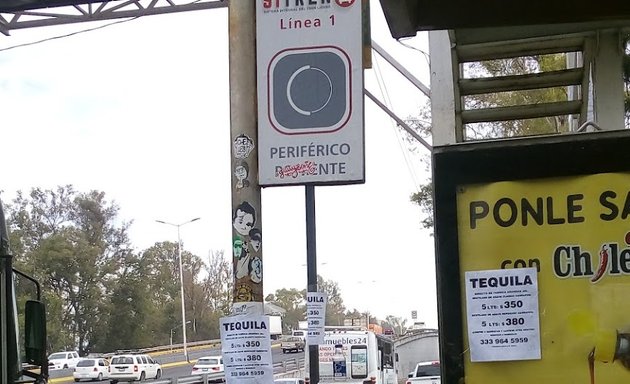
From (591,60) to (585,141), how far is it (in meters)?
3.88

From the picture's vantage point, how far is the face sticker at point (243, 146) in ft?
14.9

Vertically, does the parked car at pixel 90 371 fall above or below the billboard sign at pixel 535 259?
below

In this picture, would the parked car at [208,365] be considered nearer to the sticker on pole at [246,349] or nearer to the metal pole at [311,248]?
the metal pole at [311,248]

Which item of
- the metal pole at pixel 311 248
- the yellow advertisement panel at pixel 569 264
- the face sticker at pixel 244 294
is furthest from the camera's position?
the metal pole at pixel 311 248

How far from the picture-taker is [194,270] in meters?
90.8

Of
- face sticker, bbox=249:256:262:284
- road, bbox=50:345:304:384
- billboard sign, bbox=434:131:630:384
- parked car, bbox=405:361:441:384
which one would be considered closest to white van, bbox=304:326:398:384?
parked car, bbox=405:361:441:384

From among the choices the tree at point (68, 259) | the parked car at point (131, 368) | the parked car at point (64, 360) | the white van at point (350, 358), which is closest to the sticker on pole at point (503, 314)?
the white van at point (350, 358)

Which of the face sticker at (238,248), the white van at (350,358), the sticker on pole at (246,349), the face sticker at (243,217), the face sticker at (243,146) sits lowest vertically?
the white van at (350,358)

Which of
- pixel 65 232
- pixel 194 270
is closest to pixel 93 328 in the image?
pixel 65 232

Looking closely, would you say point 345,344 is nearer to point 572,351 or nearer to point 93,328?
point 572,351

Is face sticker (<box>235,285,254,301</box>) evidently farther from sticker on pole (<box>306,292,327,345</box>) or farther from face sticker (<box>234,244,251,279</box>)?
sticker on pole (<box>306,292,327,345</box>)

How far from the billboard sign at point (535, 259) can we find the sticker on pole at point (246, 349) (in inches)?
56.1

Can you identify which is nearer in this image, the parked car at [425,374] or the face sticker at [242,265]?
the face sticker at [242,265]

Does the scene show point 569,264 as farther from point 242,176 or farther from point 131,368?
point 131,368
